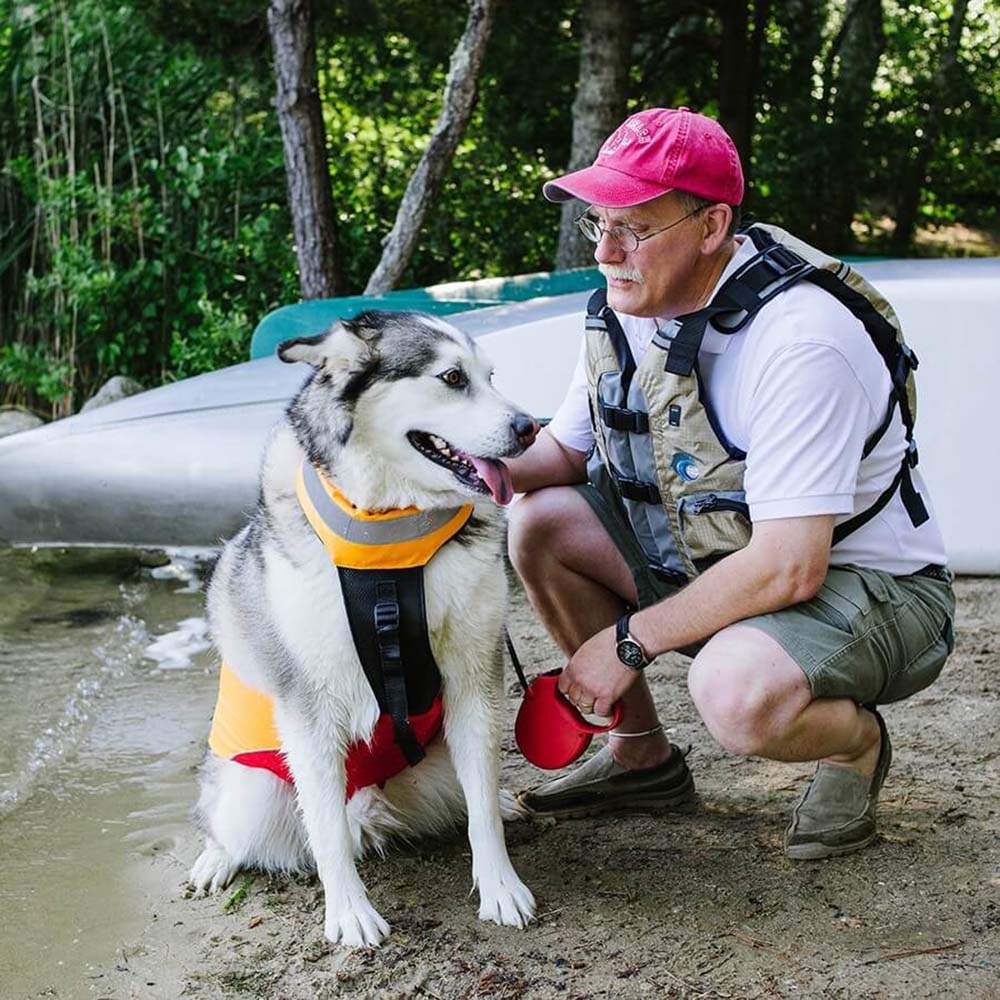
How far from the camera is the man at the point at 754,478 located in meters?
2.40

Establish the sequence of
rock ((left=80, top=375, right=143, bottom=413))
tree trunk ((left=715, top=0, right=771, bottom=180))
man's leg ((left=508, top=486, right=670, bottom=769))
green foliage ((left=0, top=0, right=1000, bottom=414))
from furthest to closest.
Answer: tree trunk ((left=715, top=0, right=771, bottom=180)) < green foliage ((left=0, top=0, right=1000, bottom=414)) < rock ((left=80, top=375, right=143, bottom=413)) < man's leg ((left=508, top=486, right=670, bottom=769))

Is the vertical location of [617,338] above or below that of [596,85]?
below

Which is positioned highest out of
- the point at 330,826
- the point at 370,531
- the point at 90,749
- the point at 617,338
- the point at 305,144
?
the point at 305,144

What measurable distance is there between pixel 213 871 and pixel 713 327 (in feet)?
5.41

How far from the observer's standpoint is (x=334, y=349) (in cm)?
246

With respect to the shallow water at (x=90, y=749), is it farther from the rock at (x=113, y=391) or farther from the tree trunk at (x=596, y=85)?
the tree trunk at (x=596, y=85)

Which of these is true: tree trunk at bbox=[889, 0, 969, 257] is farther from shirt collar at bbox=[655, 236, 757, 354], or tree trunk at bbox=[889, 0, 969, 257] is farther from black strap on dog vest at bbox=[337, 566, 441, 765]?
black strap on dog vest at bbox=[337, 566, 441, 765]

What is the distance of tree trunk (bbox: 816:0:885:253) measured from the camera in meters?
10.0

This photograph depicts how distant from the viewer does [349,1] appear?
853 centimetres

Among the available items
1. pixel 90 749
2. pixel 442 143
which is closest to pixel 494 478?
pixel 90 749

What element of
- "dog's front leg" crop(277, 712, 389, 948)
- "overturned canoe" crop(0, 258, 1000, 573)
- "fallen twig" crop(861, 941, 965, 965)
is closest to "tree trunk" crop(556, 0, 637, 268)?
"overturned canoe" crop(0, 258, 1000, 573)

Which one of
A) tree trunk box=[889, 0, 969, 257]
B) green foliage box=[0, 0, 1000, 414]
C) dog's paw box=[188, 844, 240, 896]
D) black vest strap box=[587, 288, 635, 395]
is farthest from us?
tree trunk box=[889, 0, 969, 257]

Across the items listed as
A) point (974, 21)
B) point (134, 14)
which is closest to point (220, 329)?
point (134, 14)

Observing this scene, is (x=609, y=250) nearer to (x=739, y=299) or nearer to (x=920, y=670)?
(x=739, y=299)
